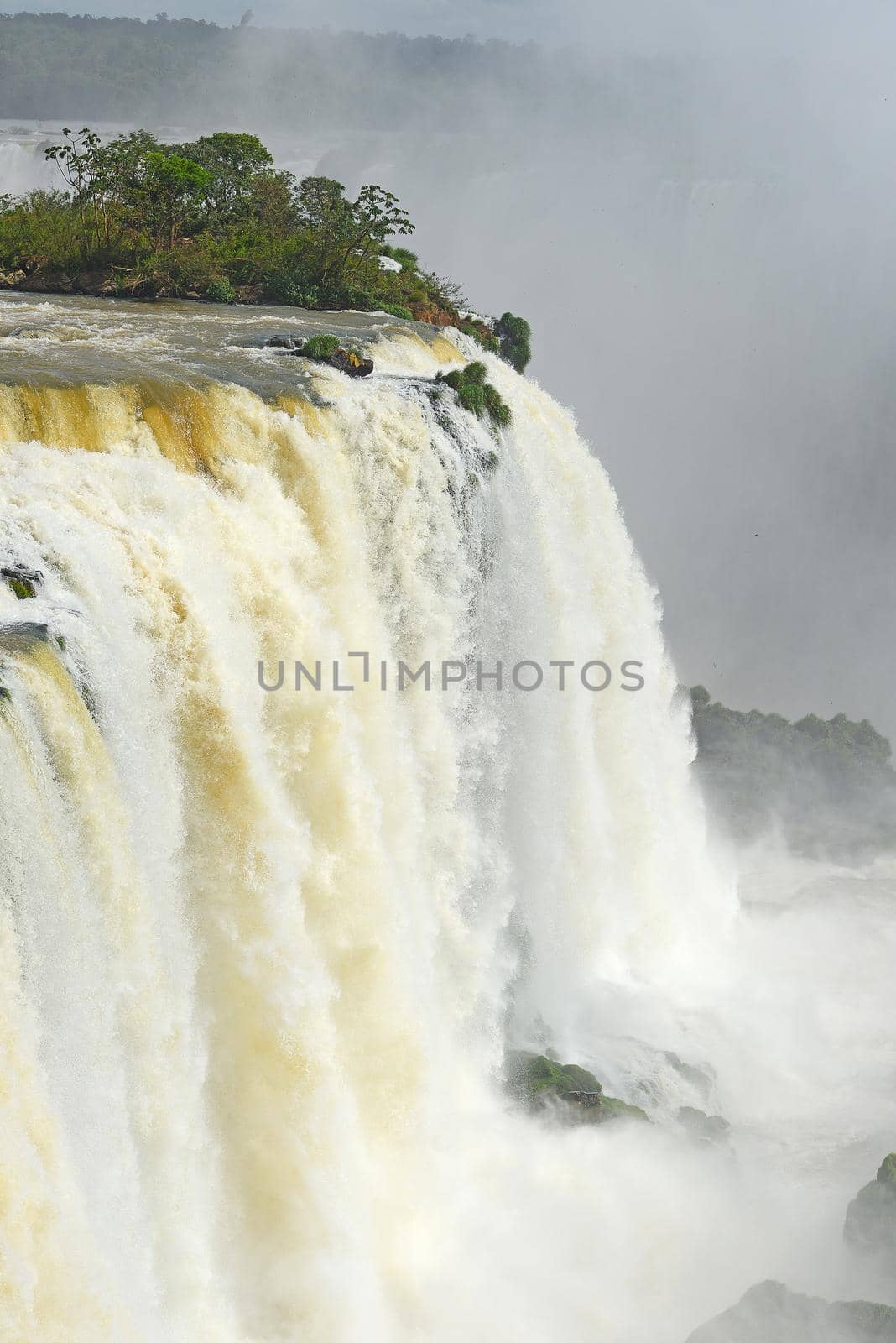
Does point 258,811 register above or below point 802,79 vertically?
below

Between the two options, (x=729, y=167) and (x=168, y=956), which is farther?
(x=729, y=167)

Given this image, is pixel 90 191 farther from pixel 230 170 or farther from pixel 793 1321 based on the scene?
pixel 793 1321

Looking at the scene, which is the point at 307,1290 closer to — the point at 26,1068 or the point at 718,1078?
the point at 26,1068

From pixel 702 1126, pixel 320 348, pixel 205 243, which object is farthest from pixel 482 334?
pixel 702 1126

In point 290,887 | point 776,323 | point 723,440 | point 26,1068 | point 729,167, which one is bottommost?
point 26,1068

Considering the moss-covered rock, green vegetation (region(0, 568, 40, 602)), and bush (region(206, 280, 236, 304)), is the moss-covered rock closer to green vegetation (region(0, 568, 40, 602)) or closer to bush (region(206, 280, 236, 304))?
bush (region(206, 280, 236, 304))

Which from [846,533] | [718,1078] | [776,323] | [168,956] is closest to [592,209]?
[776,323]
